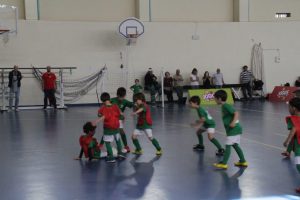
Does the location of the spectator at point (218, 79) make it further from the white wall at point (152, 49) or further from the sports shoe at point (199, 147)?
the sports shoe at point (199, 147)

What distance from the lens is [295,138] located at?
547cm

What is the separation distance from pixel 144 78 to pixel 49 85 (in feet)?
16.0

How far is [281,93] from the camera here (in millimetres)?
21172

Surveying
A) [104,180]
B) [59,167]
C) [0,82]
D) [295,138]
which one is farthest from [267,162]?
[0,82]

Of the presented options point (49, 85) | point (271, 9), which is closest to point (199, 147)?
point (49, 85)

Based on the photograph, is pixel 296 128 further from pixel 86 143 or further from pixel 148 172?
pixel 86 143

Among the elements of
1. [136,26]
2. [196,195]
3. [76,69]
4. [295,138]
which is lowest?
[196,195]

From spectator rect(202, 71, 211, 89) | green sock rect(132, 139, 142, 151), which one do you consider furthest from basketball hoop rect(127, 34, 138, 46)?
green sock rect(132, 139, 142, 151)

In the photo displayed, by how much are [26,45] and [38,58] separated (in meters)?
0.80

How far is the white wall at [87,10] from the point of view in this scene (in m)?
19.5

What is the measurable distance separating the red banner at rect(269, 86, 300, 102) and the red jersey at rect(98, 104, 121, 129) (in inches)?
599

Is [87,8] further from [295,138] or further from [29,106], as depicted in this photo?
[295,138]

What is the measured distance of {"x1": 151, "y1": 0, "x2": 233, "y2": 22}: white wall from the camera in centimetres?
2098

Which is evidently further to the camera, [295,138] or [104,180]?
[104,180]
